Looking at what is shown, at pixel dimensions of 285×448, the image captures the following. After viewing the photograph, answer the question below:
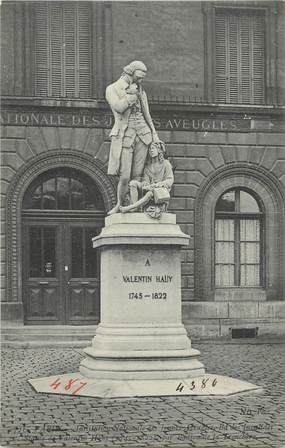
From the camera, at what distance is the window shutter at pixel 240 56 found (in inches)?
834

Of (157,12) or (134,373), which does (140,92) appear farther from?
(157,12)

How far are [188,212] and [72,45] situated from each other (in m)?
5.44

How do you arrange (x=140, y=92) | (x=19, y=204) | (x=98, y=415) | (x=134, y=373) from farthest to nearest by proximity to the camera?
(x=19, y=204) < (x=140, y=92) < (x=134, y=373) < (x=98, y=415)

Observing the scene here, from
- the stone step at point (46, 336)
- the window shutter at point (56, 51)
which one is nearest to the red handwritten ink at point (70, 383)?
the stone step at point (46, 336)

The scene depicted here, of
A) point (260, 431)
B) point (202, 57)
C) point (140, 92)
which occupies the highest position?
point (202, 57)

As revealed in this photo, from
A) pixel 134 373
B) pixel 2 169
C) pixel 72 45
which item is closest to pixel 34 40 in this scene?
pixel 72 45

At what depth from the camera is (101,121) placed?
786 inches

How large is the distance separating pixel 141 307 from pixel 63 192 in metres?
8.90

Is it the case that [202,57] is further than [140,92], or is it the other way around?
[202,57]

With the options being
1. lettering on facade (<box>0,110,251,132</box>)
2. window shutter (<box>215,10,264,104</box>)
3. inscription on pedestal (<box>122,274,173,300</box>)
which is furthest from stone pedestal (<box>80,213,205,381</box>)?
window shutter (<box>215,10,264,104</box>)

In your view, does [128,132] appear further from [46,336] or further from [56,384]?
[46,336]

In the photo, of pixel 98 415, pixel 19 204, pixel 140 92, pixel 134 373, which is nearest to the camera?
pixel 98 415

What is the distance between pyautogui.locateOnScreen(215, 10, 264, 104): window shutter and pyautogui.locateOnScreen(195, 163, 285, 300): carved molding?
86.5 inches

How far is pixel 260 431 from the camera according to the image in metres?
8.54
